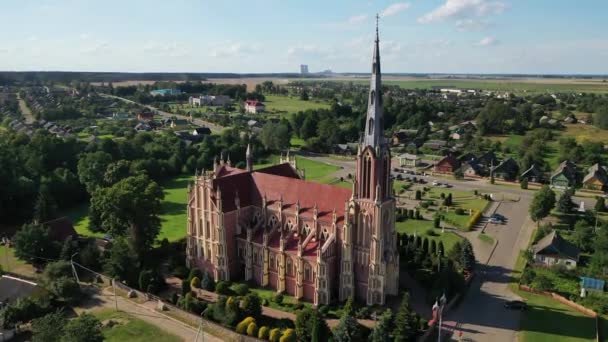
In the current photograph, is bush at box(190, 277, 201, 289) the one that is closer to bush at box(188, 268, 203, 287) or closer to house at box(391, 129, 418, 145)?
bush at box(188, 268, 203, 287)

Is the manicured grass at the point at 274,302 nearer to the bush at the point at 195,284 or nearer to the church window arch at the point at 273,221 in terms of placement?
the bush at the point at 195,284

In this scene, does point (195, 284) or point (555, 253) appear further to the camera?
point (555, 253)

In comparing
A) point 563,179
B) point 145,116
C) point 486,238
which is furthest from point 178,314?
point 145,116

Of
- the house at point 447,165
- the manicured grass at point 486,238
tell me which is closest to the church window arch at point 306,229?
the manicured grass at point 486,238

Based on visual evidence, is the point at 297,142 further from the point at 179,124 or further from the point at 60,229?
the point at 60,229

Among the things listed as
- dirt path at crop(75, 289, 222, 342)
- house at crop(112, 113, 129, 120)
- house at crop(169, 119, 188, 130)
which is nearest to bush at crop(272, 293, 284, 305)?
dirt path at crop(75, 289, 222, 342)

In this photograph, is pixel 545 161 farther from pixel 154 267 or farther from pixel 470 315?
pixel 154 267
